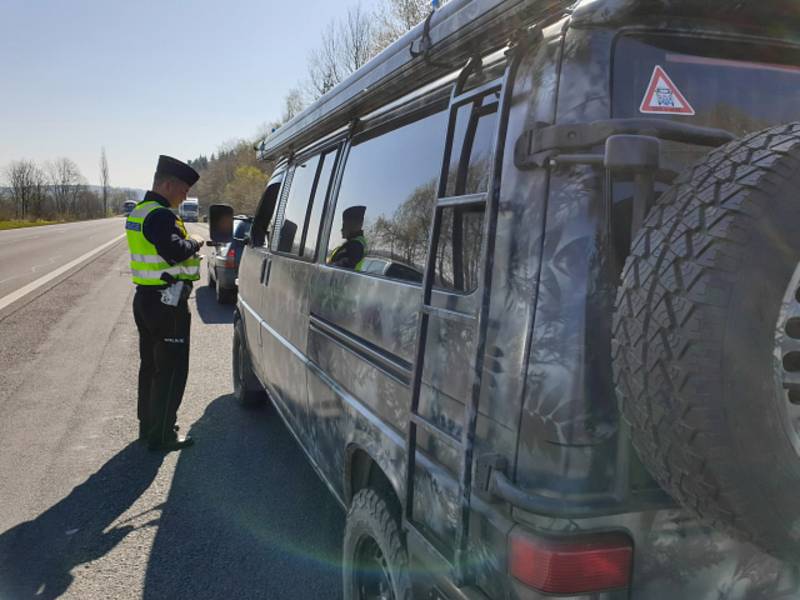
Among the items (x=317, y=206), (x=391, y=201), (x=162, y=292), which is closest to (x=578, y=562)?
(x=391, y=201)

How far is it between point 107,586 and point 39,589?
1.05 ft

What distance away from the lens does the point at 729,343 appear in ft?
3.66

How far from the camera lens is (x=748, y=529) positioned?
3.90 ft

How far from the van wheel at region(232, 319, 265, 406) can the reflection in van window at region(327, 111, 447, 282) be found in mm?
2791

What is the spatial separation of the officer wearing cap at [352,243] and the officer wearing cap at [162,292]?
2078 millimetres

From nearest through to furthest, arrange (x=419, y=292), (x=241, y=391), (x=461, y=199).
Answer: (x=461, y=199) < (x=419, y=292) < (x=241, y=391)

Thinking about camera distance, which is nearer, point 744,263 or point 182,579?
point 744,263

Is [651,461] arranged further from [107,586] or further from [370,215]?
[107,586]

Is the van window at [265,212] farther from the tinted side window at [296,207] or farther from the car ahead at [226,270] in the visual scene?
the car ahead at [226,270]

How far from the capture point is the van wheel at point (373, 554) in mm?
2000

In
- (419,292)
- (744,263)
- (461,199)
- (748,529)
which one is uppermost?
(461,199)

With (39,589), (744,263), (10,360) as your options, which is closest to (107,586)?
(39,589)

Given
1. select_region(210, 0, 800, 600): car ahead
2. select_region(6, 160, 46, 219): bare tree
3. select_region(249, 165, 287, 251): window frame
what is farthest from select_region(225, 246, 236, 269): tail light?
select_region(6, 160, 46, 219): bare tree

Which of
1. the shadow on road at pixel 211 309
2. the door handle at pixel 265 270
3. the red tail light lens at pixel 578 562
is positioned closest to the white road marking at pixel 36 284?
the shadow on road at pixel 211 309
